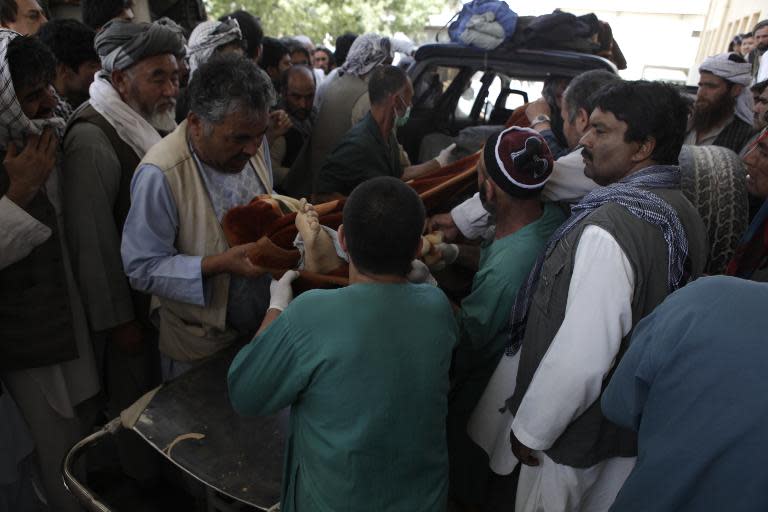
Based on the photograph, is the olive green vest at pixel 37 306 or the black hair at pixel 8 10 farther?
the black hair at pixel 8 10

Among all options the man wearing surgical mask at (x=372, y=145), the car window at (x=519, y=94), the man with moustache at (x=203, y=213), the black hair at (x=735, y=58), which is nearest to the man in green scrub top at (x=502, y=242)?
the man with moustache at (x=203, y=213)

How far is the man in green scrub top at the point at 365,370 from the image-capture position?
4.17 ft

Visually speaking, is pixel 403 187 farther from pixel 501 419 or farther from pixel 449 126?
pixel 449 126

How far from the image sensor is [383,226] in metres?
1.30

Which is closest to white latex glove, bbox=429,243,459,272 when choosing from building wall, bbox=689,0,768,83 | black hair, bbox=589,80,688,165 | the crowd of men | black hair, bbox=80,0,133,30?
the crowd of men

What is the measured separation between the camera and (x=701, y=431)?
111cm

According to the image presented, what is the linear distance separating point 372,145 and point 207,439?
1883 mm

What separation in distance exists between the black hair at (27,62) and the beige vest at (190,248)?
0.43 meters

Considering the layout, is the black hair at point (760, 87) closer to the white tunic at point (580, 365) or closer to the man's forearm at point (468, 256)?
the man's forearm at point (468, 256)

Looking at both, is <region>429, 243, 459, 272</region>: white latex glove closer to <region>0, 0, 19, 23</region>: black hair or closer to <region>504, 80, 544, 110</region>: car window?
<region>0, 0, 19, 23</region>: black hair

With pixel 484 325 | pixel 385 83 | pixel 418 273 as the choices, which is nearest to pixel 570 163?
pixel 484 325

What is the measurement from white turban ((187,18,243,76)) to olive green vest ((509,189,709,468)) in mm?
2742

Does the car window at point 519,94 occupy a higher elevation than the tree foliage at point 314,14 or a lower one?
higher

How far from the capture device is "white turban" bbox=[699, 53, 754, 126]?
4082 mm
